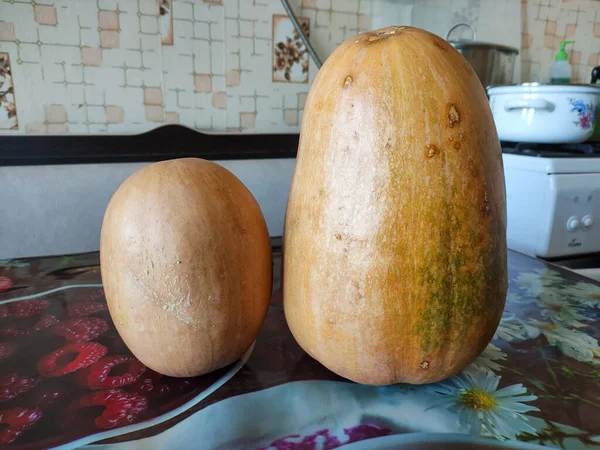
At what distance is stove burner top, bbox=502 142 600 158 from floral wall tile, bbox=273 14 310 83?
620mm

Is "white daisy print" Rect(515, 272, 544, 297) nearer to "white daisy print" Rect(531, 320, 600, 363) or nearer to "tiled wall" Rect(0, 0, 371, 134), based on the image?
"white daisy print" Rect(531, 320, 600, 363)

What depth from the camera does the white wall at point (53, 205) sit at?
1.05m

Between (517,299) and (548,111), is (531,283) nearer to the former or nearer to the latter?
(517,299)

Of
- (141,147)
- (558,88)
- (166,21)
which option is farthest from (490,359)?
(166,21)

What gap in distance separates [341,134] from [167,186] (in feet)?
0.50

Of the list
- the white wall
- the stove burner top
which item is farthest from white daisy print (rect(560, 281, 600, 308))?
the white wall

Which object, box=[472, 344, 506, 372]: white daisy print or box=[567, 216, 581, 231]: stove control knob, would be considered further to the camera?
box=[567, 216, 581, 231]: stove control knob

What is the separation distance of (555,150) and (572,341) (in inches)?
32.9

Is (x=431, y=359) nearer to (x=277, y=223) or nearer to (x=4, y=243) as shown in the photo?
(x=277, y=223)

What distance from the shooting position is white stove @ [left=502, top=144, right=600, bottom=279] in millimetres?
945

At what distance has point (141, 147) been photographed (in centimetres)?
111

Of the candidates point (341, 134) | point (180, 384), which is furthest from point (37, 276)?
point (341, 134)

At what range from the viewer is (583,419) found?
35 cm

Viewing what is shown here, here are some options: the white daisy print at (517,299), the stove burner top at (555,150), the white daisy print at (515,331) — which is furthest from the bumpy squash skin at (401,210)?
the stove burner top at (555,150)
